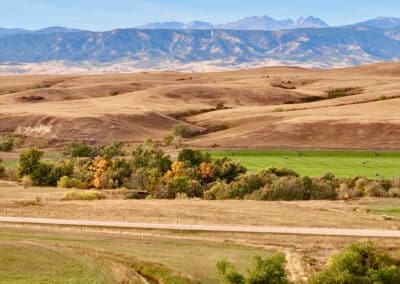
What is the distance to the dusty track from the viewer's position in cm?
4575

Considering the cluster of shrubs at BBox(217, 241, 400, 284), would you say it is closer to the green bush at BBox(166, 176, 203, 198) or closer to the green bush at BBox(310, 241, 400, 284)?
the green bush at BBox(310, 241, 400, 284)

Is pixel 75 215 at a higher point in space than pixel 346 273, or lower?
lower

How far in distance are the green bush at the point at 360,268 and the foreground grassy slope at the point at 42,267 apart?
10.6m

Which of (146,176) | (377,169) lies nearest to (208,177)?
(146,176)

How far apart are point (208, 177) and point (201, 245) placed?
40471mm

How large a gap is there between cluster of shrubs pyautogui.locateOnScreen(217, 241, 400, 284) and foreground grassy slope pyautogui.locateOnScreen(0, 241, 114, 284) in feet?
25.3

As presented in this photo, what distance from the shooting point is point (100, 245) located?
42.6 m

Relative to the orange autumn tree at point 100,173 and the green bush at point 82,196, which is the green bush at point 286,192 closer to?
the green bush at point 82,196

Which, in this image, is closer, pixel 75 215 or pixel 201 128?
pixel 75 215

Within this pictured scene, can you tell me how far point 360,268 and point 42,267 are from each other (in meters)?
15.7

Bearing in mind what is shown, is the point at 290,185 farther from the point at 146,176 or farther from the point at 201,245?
the point at 201,245

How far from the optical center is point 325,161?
328ft

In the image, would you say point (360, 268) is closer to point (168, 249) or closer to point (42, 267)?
point (42, 267)

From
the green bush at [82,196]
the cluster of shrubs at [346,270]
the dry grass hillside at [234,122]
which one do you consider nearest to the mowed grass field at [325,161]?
the dry grass hillside at [234,122]
